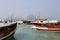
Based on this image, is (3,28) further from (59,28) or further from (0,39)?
(59,28)

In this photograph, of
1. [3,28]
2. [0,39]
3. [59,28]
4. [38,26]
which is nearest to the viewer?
[0,39]

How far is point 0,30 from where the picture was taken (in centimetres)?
1661

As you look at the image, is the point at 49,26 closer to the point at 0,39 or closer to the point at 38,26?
the point at 38,26

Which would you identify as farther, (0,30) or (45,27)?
(45,27)

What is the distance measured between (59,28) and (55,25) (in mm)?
1184

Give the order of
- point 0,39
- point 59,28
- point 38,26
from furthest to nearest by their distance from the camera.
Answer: point 38,26 → point 59,28 → point 0,39

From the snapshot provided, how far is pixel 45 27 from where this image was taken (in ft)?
114

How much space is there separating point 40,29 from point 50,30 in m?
2.30

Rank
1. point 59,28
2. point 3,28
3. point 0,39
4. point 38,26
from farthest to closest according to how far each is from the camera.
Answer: point 38,26 → point 59,28 → point 3,28 → point 0,39

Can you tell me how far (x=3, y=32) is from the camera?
17.5 m

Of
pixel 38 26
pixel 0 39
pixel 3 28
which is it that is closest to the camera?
pixel 0 39

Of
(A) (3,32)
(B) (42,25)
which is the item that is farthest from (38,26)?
(A) (3,32)

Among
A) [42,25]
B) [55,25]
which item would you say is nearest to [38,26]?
[42,25]

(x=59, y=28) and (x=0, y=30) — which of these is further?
(x=59, y=28)
